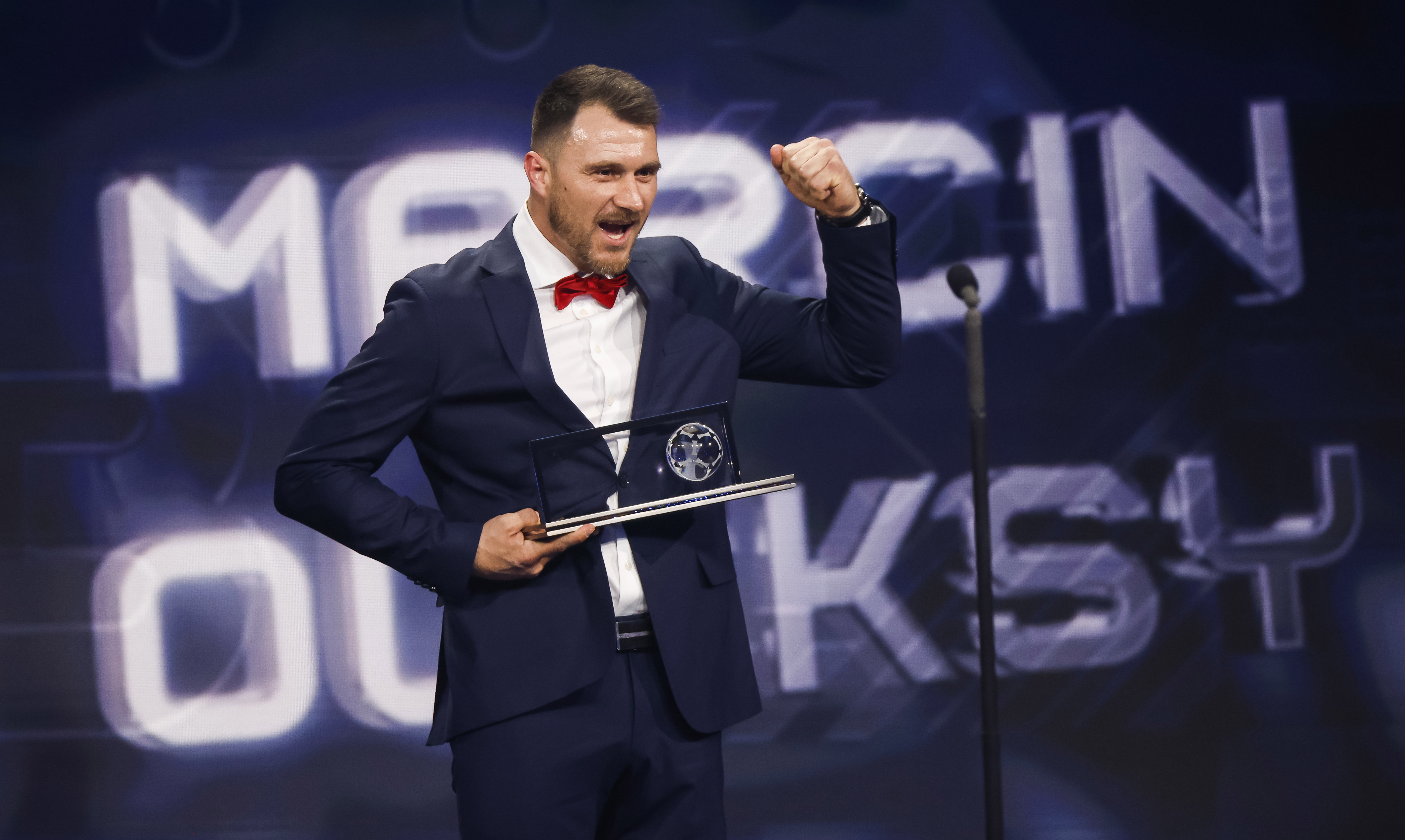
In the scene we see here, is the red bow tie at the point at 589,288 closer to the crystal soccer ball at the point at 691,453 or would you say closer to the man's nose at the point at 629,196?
the man's nose at the point at 629,196

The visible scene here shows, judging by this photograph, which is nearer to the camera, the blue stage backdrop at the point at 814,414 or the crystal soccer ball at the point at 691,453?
the crystal soccer ball at the point at 691,453

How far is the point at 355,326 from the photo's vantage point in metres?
3.14

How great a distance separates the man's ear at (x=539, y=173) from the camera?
1.50 meters

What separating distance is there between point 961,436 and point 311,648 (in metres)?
1.94

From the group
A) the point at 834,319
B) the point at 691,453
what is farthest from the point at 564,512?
the point at 834,319

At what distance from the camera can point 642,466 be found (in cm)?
138

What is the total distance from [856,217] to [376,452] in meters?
0.72

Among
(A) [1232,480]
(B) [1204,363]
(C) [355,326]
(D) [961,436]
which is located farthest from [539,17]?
(A) [1232,480]

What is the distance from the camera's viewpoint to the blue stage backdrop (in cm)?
309

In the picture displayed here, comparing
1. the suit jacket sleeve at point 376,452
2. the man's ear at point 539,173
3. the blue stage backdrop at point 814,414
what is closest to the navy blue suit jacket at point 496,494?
the suit jacket sleeve at point 376,452

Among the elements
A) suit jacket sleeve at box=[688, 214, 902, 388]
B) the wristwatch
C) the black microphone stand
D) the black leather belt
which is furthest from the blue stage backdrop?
the black leather belt

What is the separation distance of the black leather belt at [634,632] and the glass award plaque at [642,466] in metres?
0.14

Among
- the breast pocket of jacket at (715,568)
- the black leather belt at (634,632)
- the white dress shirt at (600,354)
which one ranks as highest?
the white dress shirt at (600,354)

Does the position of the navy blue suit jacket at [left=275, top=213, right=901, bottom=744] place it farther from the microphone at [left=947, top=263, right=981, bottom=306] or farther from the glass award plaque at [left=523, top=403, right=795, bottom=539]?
the microphone at [left=947, top=263, right=981, bottom=306]
